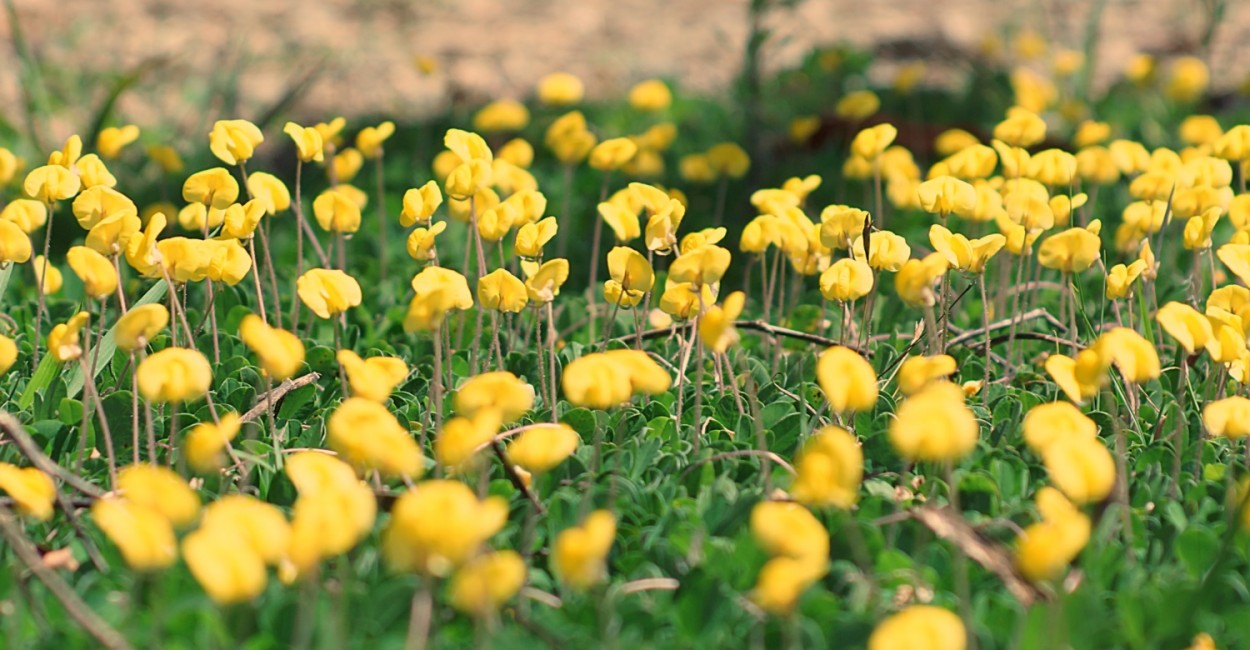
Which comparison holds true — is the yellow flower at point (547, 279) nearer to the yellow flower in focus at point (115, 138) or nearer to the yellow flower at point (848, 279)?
the yellow flower at point (848, 279)

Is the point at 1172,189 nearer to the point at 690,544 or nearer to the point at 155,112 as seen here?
the point at 690,544

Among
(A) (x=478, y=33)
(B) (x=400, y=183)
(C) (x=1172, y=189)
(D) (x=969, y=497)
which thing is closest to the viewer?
(D) (x=969, y=497)

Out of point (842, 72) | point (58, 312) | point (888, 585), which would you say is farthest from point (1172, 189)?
point (842, 72)

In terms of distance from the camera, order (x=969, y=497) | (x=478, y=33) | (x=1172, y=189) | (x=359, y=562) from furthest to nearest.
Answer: (x=478, y=33) < (x=1172, y=189) < (x=969, y=497) < (x=359, y=562)

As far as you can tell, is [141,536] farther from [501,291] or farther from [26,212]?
[26,212]

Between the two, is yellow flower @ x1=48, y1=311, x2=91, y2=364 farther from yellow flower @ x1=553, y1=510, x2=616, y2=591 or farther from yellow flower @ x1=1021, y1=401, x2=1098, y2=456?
yellow flower @ x1=1021, y1=401, x2=1098, y2=456

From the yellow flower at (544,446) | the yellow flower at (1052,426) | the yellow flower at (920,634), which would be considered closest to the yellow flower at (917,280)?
the yellow flower at (1052,426)

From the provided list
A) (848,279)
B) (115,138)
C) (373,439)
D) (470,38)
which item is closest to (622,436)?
(848,279)
